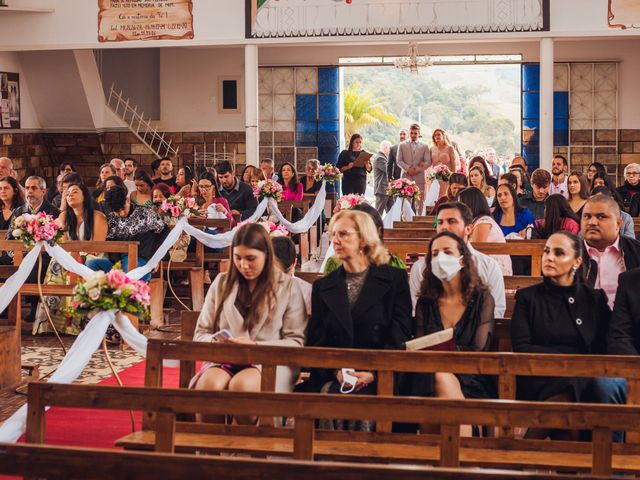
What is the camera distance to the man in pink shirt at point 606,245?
5.92m

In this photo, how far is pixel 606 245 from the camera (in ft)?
19.8

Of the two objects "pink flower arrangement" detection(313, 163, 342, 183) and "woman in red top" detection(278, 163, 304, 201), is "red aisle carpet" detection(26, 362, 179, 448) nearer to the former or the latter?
"woman in red top" detection(278, 163, 304, 201)

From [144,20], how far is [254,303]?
11.7 metres

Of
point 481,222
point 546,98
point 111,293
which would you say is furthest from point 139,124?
point 111,293

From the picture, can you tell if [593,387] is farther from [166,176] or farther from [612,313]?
[166,176]

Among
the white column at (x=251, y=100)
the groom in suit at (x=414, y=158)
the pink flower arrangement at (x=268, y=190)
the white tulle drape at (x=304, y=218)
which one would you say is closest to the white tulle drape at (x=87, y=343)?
the pink flower arrangement at (x=268, y=190)

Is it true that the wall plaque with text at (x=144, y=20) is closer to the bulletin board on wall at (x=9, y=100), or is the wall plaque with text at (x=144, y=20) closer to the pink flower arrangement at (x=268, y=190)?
the bulletin board on wall at (x=9, y=100)

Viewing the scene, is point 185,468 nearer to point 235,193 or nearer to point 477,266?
point 477,266

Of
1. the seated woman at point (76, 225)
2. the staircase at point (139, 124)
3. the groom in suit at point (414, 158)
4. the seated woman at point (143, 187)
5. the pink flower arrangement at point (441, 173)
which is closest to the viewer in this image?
the seated woman at point (76, 225)

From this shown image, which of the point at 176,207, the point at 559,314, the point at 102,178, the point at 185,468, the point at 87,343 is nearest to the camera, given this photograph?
the point at 185,468

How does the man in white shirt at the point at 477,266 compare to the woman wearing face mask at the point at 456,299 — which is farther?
the man in white shirt at the point at 477,266

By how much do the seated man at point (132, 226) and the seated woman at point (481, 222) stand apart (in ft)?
9.70

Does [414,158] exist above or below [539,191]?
above

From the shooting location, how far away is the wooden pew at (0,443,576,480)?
2.69 m
